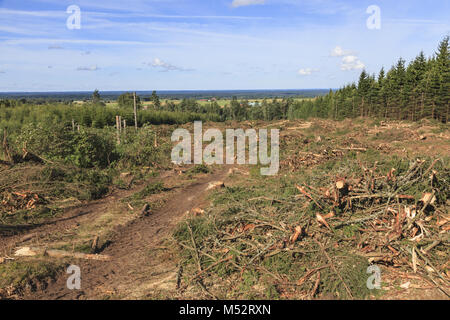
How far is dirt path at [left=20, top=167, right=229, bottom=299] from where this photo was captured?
4.49 m

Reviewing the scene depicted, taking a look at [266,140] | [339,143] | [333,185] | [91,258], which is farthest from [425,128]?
[91,258]

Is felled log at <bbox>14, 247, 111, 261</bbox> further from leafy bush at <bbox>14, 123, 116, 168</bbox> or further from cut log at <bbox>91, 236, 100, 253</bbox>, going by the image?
leafy bush at <bbox>14, 123, 116, 168</bbox>

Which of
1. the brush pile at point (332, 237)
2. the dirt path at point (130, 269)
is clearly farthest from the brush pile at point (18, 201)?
the brush pile at point (332, 237)

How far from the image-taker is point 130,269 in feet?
17.0

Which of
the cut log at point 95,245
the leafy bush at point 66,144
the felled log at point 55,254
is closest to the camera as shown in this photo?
the felled log at point 55,254

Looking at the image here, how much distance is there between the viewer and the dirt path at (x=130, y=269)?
4488 millimetres

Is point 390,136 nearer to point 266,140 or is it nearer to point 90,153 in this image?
point 266,140

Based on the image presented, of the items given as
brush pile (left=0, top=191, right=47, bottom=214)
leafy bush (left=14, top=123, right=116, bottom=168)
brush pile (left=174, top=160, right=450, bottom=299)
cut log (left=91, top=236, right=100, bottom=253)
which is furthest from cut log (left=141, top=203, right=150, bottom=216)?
leafy bush (left=14, top=123, right=116, bottom=168)

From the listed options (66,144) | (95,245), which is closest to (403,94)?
(66,144)

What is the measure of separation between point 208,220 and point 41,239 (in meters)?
3.10

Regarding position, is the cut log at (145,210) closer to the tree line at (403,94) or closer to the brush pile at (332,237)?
the brush pile at (332,237)

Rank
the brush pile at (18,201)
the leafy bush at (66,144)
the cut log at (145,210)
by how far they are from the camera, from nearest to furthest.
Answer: the brush pile at (18,201) → the cut log at (145,210) → the leafy bush at (66,144)

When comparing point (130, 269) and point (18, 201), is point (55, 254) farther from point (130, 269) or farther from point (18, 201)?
point (18, 201)
